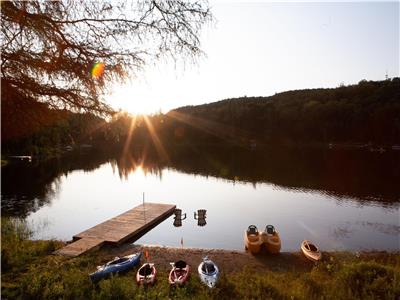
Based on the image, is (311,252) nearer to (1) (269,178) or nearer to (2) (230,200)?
(2) (230,200)

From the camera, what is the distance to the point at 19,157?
8256cm

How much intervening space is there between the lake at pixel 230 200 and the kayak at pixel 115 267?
8131 mm

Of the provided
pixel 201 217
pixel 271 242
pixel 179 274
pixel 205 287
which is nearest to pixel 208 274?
pixel 205 287

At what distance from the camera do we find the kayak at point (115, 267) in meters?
14.6

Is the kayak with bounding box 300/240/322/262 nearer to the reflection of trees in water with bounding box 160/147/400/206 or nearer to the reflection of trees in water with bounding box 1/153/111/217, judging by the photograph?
the reflection of trees in water with bounding box 160/147/400/206

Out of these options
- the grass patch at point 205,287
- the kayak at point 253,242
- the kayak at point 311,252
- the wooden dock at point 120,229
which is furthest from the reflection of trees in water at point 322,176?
the grass patch at point 205,287

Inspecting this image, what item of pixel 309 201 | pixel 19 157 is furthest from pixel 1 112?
pixel 19 157

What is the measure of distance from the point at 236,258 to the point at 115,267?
675cm

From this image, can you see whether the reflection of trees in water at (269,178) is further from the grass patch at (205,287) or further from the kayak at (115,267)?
the grass patch at (205,287)

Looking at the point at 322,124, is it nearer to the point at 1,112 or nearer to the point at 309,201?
the point at 309,201

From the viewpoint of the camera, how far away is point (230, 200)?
133 feet

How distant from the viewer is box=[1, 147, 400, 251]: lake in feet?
89.1

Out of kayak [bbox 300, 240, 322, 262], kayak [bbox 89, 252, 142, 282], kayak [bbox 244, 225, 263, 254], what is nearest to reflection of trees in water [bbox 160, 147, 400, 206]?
kayak [bbox 300, 240, 322, 262]

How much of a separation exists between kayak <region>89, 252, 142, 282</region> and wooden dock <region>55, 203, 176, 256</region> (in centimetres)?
383
